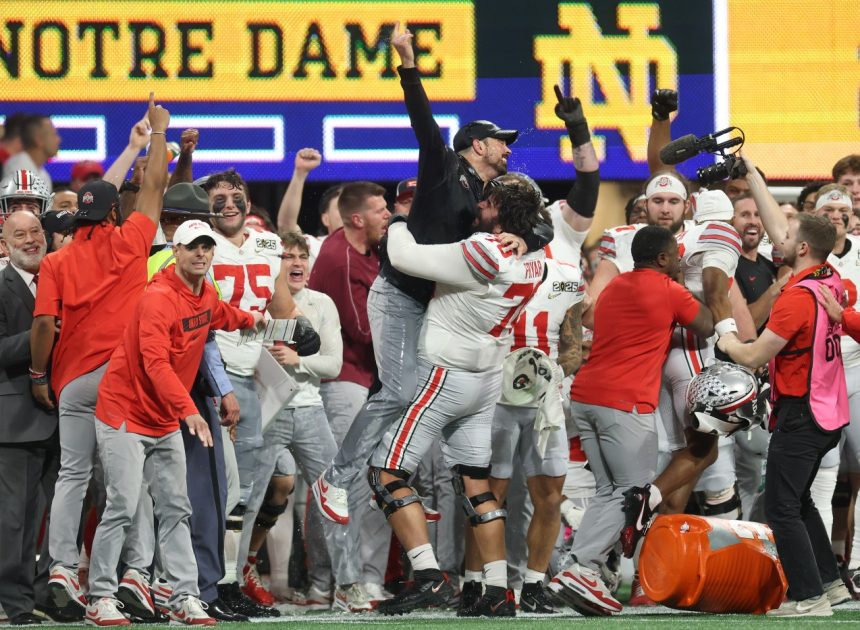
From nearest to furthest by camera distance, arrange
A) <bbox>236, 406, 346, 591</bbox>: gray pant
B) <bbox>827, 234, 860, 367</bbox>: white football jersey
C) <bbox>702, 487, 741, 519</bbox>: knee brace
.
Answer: <bbox>236, 406, 346, 591</bbox>: gray pant < <bbox>702, 487, 741, 519</bbox>: knee brace < <bbox>827, 234, 860, 367</bbox>: white football jersey

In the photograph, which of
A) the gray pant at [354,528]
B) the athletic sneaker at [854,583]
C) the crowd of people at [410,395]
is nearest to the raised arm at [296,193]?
the crowd of people at [410,395]

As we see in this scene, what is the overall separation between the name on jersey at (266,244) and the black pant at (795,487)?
261 cm

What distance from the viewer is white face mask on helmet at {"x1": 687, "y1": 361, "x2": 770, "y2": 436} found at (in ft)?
23.3

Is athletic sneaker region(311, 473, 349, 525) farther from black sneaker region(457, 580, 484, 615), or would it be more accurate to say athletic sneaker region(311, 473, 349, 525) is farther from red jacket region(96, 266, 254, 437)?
red jacket region(96, 266, 254, 437)

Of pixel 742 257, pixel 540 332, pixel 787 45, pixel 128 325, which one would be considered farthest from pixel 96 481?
pixel 787 45

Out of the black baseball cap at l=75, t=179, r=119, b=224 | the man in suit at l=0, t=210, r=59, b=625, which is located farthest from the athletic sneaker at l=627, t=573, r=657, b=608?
the black baseball cap at l=75, t=179, r=119, b=224

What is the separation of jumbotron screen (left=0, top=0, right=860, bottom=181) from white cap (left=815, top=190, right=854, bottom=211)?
7.48ft

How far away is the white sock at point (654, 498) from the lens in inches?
276

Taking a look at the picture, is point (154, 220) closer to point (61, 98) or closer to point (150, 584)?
point (150, 584)

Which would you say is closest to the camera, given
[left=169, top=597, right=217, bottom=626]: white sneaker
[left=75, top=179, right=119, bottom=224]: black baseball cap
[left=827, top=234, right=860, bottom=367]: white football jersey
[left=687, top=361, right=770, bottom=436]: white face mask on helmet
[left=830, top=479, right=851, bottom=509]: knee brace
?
[left=169, top=597, right=217, bottom=626]: white sneaker

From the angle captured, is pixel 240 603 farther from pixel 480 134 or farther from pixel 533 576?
pixel 480 134

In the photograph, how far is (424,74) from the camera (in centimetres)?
1073

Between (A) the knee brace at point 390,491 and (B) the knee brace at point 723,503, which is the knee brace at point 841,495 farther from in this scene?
(A) the knee brace at point 390,491

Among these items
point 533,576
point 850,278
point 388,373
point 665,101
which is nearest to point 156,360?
point 388,373
